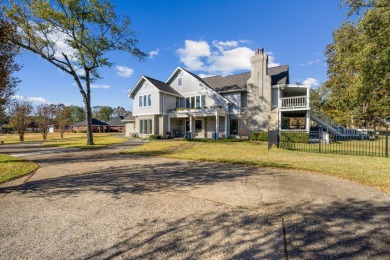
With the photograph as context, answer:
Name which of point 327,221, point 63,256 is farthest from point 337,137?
point 63,256

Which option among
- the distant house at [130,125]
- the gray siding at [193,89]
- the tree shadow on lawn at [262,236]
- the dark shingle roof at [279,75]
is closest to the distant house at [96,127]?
the distant house at [130,125]

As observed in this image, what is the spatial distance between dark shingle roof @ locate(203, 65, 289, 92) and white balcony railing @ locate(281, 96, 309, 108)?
3090mm

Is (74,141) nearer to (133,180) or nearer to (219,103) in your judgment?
(219,103)

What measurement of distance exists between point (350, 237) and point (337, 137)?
78.9 ft

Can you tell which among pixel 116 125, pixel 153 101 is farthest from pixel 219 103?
pixel 116 125

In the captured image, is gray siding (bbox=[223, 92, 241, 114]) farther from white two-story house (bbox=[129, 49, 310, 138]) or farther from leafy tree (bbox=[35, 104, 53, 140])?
leafy tree (bbox=[35, 104, 53, 140])

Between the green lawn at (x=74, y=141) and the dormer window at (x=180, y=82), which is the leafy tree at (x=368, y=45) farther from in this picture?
the green lawn at (x=74, y=141)

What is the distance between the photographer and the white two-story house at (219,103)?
22.3 m

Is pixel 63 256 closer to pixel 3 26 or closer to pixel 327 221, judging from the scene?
pixel 327 221

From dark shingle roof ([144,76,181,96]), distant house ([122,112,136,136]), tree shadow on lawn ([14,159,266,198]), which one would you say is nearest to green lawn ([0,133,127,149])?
distant house ([122,112,136,136])

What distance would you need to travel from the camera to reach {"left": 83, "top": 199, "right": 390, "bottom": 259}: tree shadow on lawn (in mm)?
2830

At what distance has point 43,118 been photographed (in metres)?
33.9

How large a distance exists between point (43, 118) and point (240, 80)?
34591mm

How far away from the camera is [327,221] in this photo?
12.5 feet
